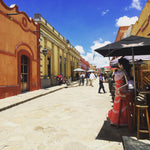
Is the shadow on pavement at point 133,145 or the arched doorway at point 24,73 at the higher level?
the arched doorway at point 24,73

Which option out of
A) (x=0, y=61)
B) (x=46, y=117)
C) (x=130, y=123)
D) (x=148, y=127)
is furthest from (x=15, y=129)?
(x=0, y=61)

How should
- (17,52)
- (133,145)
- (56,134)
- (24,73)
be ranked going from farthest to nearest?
1. (24,73)
2. (17,52)
3. (56,134)
4. (133,145)

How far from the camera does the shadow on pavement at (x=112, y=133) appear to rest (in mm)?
2662

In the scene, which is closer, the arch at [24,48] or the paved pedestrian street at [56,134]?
the paved pedestrian street at [56,134]

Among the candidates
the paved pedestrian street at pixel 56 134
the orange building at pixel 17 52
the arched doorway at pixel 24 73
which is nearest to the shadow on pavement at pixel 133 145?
the paved pedestrian street at pixel 56 134

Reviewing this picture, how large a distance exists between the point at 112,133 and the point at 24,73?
28.3 feet

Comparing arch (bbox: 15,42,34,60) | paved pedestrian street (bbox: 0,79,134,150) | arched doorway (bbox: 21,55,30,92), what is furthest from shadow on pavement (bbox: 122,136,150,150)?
arched doorway (bbox: 21,55,30,92)

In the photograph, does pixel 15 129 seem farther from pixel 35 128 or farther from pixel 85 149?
pixel 85 149

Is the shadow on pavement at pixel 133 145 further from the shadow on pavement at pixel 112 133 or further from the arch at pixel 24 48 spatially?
the arch at pixel 24 48

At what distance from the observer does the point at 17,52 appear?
862cm

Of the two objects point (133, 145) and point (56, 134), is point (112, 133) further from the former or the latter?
point (56, 134)

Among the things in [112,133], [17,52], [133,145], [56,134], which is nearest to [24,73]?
[17,52]

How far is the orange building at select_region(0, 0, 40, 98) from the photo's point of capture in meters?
7.36

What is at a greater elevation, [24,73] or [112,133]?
[24,73]
